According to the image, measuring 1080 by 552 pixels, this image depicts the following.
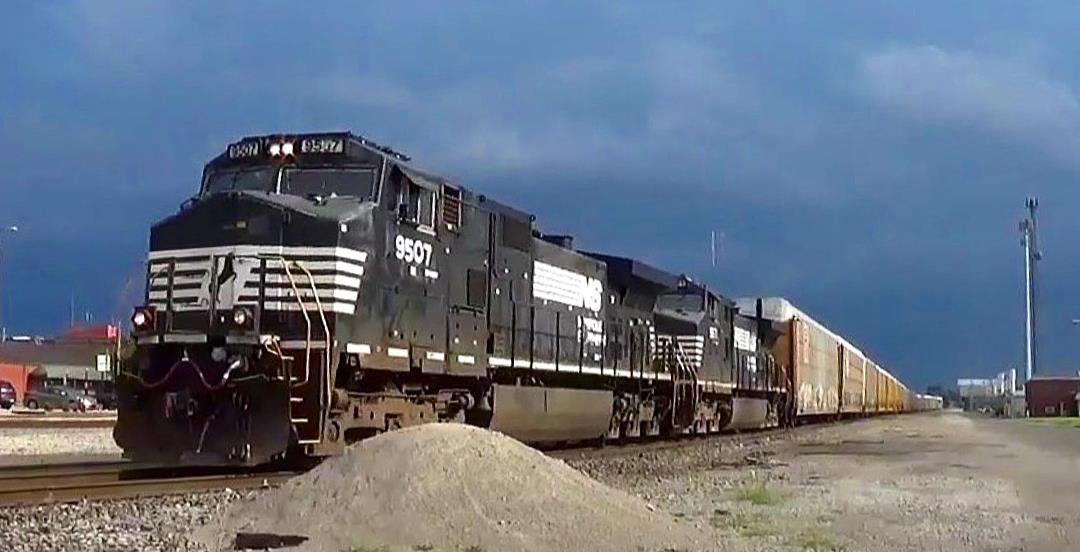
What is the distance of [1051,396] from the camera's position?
8950 cm

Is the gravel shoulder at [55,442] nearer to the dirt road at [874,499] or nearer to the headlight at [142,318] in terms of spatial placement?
the headlight at [142,318]

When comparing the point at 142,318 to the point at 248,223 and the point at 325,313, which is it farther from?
the point at 325,313

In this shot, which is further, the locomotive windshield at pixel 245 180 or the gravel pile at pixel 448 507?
the locomotive windshield at pixel 245 180

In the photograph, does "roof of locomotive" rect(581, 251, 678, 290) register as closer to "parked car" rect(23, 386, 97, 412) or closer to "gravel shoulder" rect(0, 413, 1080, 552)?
"gravel shoulder" rect(0, 413, 1080, 552)

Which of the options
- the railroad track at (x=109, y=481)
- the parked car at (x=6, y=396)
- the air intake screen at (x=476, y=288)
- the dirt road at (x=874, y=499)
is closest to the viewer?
the dirt road at (x=874, y=499)

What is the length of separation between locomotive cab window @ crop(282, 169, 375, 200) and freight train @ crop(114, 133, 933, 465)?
2cm

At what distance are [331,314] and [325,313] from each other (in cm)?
6

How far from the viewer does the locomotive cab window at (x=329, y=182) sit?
14128mm

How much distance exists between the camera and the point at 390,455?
9.20 meters

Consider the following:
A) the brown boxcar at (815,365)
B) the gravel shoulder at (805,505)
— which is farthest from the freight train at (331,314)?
the brown boxcar at (815,365)

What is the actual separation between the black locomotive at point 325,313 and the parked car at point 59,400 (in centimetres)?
3564

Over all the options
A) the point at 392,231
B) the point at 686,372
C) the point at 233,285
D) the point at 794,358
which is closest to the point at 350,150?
the point at 392,231

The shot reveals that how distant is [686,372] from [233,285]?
15.1 meters

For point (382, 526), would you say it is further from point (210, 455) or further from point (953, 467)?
point (953, 467)
